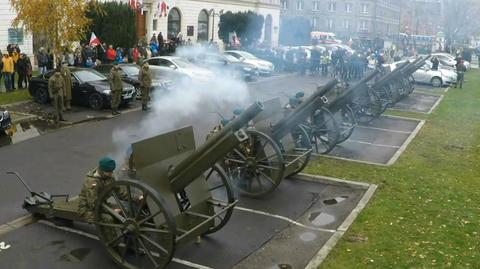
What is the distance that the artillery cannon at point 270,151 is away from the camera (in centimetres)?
962

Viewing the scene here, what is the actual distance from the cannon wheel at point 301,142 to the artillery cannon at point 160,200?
3.71 metres

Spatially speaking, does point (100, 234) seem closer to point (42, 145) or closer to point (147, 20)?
point (42, 145)

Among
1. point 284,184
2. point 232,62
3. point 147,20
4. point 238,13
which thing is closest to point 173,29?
point 147,20

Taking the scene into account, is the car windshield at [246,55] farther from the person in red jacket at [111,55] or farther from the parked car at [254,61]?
the person in red jacket at [111,55]

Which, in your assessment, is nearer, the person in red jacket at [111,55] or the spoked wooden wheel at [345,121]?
the spoked wooden wheel at [345,121]

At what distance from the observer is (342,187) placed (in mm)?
10852

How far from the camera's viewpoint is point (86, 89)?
17.7 m

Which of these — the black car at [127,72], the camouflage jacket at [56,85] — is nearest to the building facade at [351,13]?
the camouflage jacket at [56,85]

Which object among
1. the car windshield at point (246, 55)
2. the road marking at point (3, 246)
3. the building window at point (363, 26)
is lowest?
the road marking at point (3, 246)

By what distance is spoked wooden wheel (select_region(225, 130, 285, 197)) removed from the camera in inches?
377

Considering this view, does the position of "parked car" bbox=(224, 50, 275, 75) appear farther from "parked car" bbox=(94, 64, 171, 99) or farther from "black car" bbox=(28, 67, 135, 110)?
"black car" bbox=(28, 67, 135, 110)

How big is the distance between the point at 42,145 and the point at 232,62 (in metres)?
14.1

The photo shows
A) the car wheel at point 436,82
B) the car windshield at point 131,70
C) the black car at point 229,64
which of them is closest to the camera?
the car windshield at point 131,70

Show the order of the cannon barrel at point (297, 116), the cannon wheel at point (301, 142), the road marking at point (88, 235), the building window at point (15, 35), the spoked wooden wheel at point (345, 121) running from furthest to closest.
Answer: the building window at point (15, 35) → the spoked wooden wheel at point (345, 121) → the cannon wheel at point (301, 142) → the cannon barrel at point (297, 116) → the road marking at point (88, 235)
